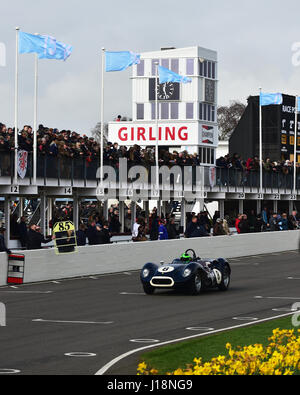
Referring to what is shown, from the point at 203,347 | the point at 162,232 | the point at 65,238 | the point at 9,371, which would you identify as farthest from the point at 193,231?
the point at 9,371

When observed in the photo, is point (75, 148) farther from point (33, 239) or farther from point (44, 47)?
point (33, 239)

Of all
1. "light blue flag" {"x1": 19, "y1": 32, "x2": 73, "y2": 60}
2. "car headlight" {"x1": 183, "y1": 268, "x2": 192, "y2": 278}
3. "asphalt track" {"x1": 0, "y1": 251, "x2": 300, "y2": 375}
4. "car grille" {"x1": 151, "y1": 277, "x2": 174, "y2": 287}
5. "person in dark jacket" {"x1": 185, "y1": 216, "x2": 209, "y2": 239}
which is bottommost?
"asphalt track" {"x1": 0, "y1": 251, "x2": 300, "y2": 375}

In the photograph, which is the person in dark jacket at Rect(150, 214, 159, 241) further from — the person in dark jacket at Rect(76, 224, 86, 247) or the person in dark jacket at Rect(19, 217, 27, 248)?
the person in dark jacket at Rect(19, 217, 27, 248)

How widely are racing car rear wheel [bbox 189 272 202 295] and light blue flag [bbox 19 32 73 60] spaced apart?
13.9m

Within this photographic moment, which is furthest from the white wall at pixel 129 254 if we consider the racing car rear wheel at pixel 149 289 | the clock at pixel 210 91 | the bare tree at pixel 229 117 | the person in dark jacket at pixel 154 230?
the bare tree at pixel 229 117

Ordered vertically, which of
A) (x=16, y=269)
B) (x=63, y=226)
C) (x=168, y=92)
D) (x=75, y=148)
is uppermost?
(x=168, y=92)

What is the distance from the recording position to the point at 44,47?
35.6 m

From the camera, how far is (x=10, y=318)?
19.5 metres

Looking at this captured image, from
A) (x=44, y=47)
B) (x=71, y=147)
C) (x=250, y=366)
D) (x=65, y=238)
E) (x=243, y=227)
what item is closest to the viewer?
(x=250, y=366)

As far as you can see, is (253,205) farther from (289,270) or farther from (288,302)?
(288,302)

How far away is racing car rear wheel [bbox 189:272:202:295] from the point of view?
24281 millimetres

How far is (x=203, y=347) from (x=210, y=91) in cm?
8415

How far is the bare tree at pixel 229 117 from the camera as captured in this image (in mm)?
124688

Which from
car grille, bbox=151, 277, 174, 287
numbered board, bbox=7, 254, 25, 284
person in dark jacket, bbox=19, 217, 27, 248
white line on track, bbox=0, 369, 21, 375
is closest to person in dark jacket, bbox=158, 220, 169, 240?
person in dark jacket, bbox=19, 217, 27, 248
